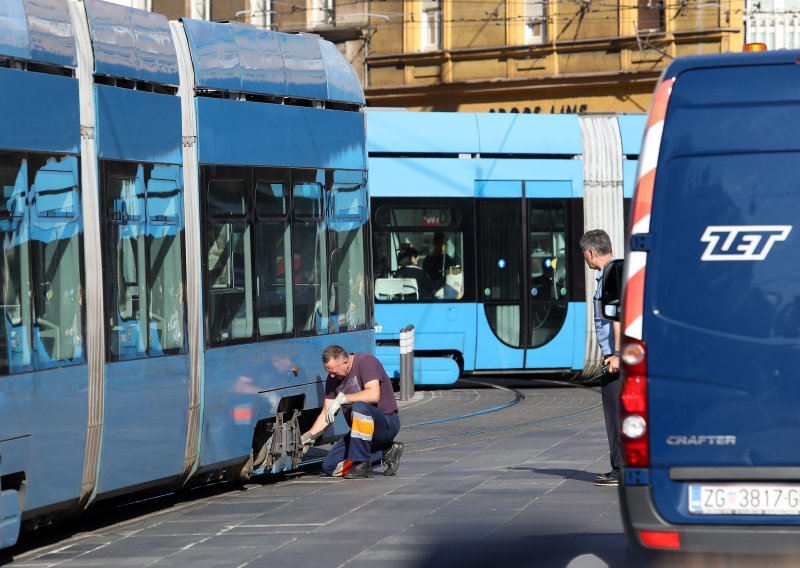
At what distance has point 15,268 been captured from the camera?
29.8 ft

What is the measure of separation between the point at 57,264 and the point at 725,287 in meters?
4.14

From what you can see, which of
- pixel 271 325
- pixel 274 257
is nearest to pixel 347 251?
pixel 274 257

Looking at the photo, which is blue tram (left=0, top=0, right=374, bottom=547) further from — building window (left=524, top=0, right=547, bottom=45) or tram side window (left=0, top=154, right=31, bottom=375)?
building window (left=524, top=0, right=547, bottom=45)

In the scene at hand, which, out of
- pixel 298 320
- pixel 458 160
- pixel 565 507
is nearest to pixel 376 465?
pixel 298 320

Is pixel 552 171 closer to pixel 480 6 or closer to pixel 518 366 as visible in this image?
pixel 518 366

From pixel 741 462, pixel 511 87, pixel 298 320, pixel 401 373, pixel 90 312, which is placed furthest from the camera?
pixel 511 87

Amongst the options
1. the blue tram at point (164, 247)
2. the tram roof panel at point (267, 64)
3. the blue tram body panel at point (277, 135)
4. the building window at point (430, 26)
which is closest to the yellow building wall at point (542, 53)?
the building window at point (430, 26)

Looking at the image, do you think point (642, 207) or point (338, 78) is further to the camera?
point (338, 78)

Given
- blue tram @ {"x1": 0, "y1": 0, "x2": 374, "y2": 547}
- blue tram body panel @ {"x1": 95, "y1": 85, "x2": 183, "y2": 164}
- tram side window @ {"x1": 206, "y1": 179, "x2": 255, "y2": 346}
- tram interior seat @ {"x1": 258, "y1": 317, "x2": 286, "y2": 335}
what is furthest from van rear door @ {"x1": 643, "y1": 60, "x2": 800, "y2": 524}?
tram interior seat @ {"x1": 258, "y1": 317, "x2": 286, "y2": 335}

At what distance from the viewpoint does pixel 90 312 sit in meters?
9.76

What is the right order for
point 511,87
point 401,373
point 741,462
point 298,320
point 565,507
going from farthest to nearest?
point 511,87 → point 401,373 → point 298,320 → point 565,507 → point 741,462

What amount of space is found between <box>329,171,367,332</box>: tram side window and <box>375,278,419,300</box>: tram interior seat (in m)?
8.40

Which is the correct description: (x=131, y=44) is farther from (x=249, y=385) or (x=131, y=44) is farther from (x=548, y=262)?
(x=548, y=262)

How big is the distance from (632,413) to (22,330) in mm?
3662
